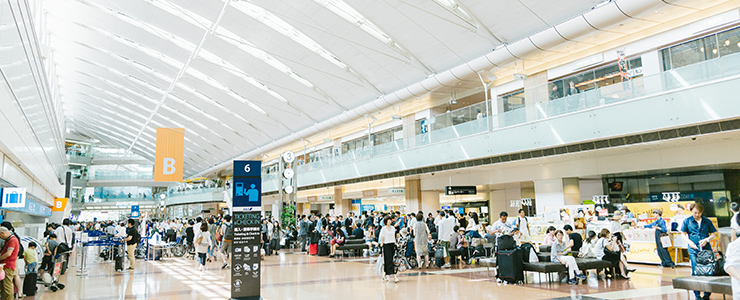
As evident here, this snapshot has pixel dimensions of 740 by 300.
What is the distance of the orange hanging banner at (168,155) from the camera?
17359 millimetres

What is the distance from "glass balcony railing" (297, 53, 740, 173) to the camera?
1090 cm

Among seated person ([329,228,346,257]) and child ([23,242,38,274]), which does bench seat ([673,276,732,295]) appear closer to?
seated person ([329,228,346,257])

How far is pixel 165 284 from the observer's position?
419 inches

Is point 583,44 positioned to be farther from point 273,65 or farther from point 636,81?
point 273,65

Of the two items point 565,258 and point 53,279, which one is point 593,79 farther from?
point 53,279

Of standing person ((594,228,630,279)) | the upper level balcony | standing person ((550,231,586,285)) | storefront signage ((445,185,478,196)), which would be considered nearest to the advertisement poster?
standing person ((550,231,586,285))

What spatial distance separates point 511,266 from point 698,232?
3.35 meters

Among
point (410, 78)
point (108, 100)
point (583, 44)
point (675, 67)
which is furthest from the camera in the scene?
point (108, 100)

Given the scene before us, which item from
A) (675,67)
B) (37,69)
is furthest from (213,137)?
(675,67)

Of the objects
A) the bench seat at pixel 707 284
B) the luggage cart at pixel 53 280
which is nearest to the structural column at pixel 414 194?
the luggage cart at pixel 53 280

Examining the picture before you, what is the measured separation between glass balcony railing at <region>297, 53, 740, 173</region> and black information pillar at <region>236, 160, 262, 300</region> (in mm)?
A: 9824

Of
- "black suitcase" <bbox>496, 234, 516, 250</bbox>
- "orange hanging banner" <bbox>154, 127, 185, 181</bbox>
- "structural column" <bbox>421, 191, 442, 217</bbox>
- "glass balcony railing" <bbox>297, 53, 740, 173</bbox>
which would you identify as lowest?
"black suitcase" <bbox>496, 234, 516, 250</bbox>

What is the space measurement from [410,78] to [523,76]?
17.2 feet

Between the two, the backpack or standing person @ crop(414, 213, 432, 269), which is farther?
the backpack
